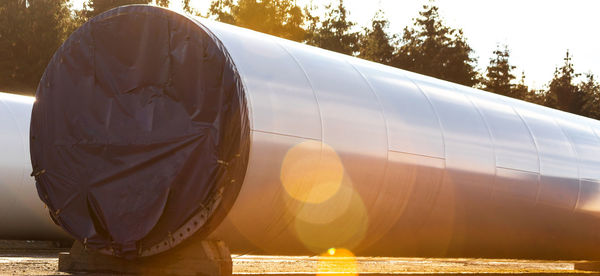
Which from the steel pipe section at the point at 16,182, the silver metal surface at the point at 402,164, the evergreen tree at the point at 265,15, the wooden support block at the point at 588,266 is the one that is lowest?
the wooden support block at the point at 588,266

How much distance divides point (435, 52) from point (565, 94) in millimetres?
17162

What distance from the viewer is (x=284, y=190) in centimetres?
1078

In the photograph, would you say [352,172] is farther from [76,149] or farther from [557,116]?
[557,116]

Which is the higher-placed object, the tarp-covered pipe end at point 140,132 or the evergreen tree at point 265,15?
the evergreen tree at point 265,15

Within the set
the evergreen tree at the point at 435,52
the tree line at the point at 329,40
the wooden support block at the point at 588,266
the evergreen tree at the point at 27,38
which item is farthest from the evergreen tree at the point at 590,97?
the wooden support block at the point at 588,266

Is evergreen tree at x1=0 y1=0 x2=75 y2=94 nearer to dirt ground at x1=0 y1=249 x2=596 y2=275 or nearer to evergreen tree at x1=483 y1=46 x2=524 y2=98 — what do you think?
dirt ground at x1=0 y1=249 x2=596 y2=275

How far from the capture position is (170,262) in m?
10.6

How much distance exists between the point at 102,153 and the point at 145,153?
2.80 ft

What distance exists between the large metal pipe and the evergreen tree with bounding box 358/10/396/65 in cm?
6572

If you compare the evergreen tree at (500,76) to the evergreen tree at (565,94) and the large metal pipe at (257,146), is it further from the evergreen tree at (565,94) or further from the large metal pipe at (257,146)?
the large metal pipe at (257,146)

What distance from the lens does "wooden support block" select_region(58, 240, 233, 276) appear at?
10109 mm

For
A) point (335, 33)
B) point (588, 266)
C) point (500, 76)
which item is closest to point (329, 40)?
point (335, 33)

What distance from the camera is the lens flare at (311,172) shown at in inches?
425

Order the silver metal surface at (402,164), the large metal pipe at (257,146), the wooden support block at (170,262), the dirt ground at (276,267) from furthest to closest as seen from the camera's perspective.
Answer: the dirt ground at (276,267) → the silver metal surface at (402,164) → the large metal pipe at (257,146) → the wooden support block at (170,262)
